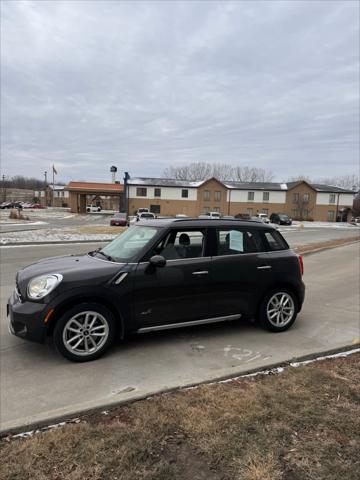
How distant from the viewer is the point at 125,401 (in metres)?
3.29

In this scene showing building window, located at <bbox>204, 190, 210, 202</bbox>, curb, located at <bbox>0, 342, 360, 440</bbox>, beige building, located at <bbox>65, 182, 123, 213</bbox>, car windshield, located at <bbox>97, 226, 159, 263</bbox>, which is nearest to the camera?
curb, located at <bbox>0, 342, 360, 440</bbox>

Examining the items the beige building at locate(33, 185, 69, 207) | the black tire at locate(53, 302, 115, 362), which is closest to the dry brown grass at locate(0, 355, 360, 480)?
the black tire at locate(53, 302, 115, 362)

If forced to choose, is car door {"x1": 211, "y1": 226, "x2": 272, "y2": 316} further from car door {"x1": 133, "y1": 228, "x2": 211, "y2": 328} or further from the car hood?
the car hood

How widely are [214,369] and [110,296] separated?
144cm

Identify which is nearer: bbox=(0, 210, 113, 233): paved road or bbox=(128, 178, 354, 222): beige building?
bbox=(0, 210, 113, 233): paved road

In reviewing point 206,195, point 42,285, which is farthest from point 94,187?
point 42,285

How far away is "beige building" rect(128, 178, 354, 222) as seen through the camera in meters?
71.3

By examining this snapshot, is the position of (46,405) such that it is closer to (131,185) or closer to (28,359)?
(28,359)

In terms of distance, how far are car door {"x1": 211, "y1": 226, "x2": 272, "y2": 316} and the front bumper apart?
7.05ft

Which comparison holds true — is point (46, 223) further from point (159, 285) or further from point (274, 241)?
point (159, 285)

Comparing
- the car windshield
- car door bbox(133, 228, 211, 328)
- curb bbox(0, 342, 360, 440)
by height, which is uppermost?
the car windshield

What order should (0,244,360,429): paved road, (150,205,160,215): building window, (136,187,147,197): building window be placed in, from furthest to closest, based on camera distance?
(150,205,160,215): building window, (136,187,147,197): building window, (0,244,360,429): paved road

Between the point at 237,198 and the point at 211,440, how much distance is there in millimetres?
72019

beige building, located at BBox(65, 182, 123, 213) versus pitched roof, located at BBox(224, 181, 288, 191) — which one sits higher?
pitched roof, located at BBox(224, 181, 288, 191)
